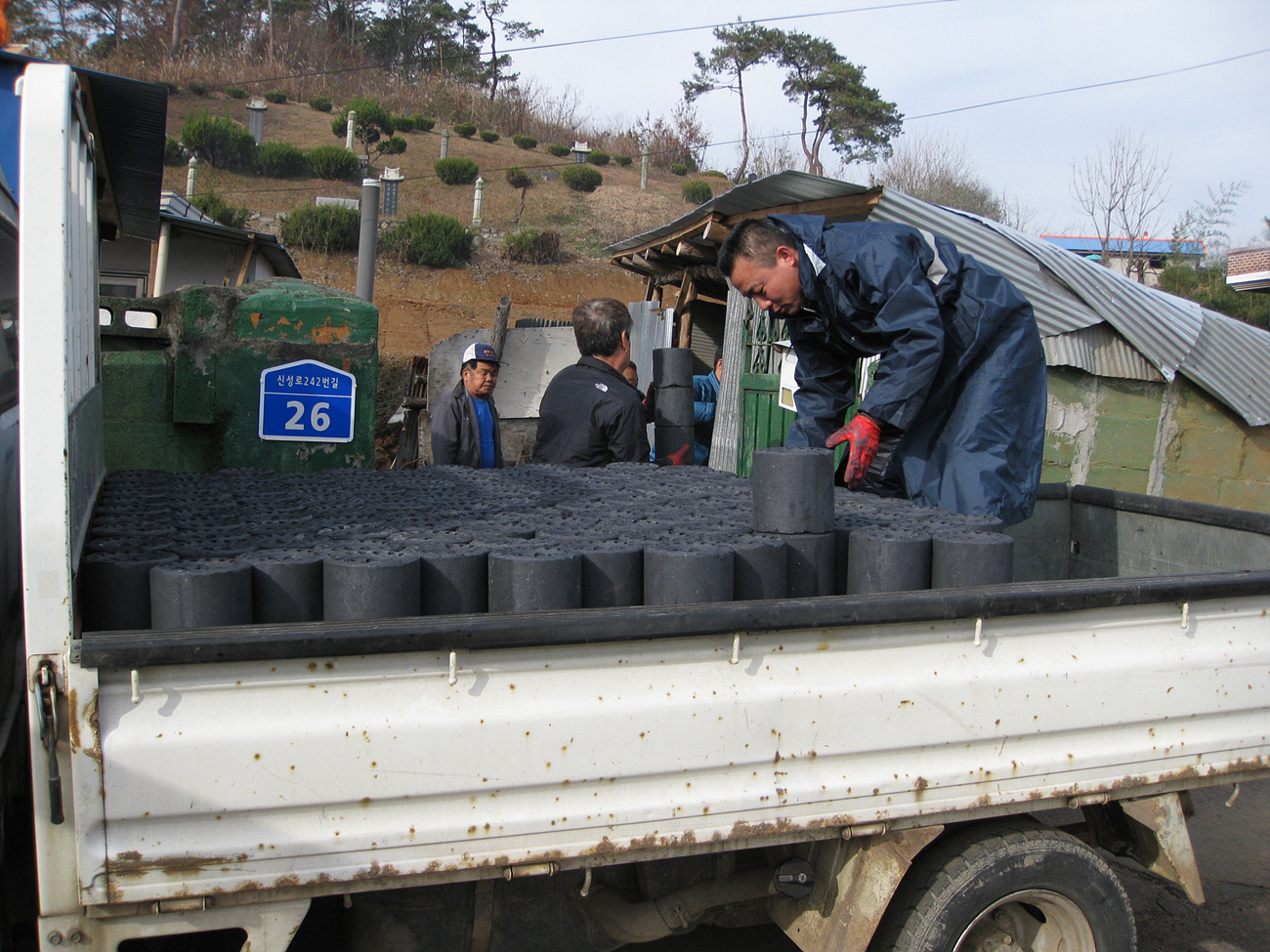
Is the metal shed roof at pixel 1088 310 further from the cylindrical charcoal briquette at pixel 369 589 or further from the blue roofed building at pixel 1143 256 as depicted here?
the blue roofed building at pixel 1143 256

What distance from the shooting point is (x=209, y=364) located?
4266mm

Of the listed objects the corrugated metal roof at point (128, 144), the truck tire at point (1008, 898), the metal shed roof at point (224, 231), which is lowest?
the truck tire at point (1008, 898)

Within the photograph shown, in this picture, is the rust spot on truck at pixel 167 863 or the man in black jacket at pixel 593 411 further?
the man in black jacket at pixel 593 411

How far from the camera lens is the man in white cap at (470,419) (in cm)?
517

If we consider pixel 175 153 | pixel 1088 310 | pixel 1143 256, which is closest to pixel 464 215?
pixel 175 153

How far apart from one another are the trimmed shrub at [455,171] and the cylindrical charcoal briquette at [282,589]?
1407 inches

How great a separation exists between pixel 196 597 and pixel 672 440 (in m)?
3.49

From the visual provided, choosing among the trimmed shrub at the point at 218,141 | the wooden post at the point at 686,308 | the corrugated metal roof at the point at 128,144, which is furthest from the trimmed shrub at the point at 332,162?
the corrugated metal roof at the point at 128,144

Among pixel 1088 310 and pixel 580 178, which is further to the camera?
pixel 580 178

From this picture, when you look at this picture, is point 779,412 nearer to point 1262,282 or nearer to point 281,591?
point 281,591

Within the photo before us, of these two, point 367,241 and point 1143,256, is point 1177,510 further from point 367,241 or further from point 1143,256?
point 1143,256

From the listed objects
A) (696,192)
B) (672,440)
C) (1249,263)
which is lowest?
(672,440)

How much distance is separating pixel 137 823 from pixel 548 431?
3.04 metres

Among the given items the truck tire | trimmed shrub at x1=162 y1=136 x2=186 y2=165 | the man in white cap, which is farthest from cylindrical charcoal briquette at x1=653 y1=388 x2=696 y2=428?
trimmed shrub at x1=162 y1=136 x2=186 y2=165
